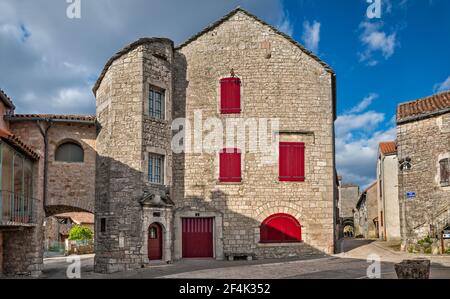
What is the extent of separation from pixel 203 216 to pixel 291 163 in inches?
158

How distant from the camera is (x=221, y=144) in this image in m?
18.9

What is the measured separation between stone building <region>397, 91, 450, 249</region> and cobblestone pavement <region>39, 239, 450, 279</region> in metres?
1.68

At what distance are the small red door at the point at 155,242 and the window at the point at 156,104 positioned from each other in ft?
13.4

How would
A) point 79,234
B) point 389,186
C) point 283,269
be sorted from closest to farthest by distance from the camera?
1. point 283,269
2. point 389,186
3. point 79,234

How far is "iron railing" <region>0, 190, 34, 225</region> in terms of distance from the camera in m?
12.2

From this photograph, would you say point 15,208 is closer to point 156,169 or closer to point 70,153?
point 70,153

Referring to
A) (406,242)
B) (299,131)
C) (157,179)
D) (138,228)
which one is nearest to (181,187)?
(157,179)

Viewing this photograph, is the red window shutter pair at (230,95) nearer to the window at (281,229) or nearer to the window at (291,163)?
the window at (291,163)

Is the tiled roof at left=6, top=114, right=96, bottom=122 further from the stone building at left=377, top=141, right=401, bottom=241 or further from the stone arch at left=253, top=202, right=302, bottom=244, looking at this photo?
the stone building at left=377, top=141, right=401, bottom=241

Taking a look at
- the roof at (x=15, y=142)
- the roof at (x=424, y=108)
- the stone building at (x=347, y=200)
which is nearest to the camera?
the roof at (x=15, y=142)

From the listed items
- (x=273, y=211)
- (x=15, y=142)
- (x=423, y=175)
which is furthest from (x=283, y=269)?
(x=15, y=142)

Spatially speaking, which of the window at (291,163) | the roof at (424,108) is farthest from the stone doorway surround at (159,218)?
the roof at (424,108)

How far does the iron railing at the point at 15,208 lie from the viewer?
40.1ft

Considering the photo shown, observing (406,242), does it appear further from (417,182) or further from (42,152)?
(42,152)
